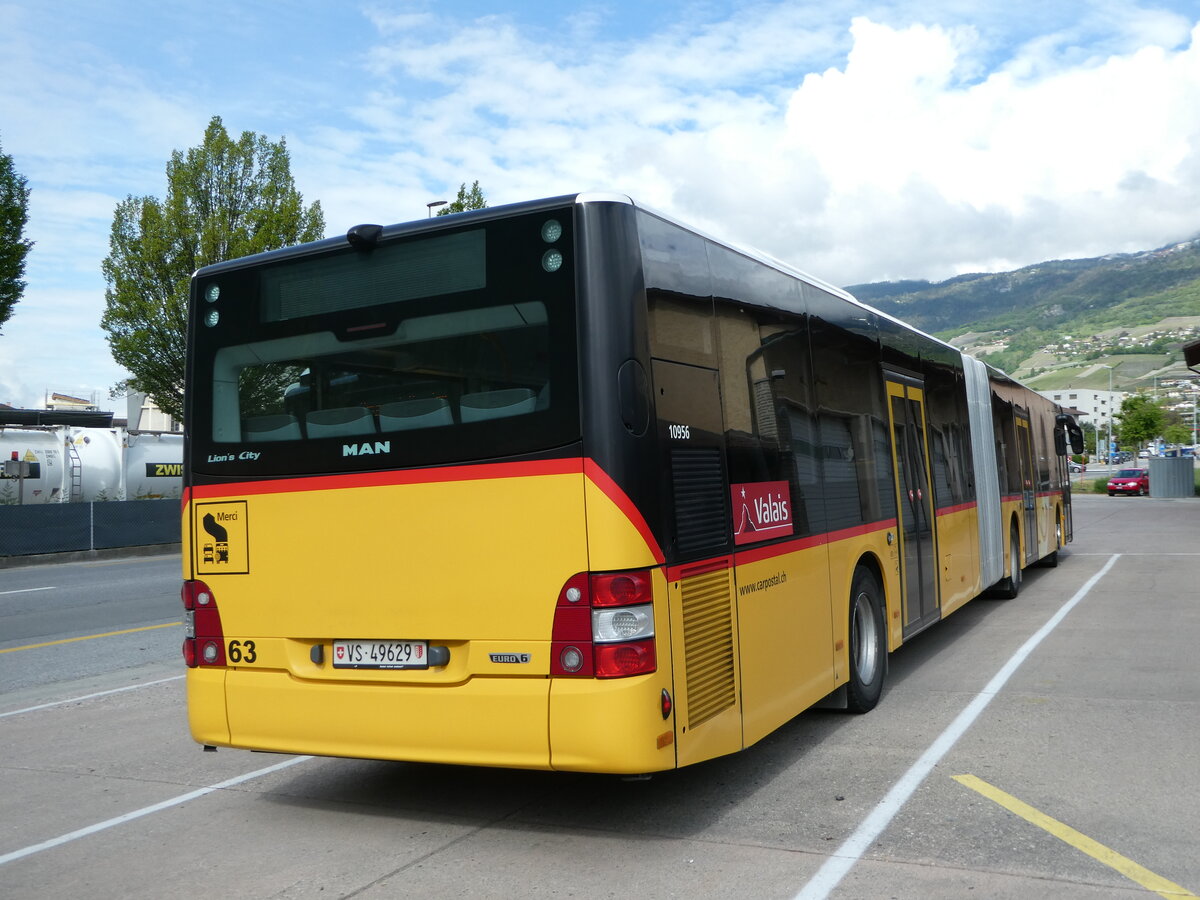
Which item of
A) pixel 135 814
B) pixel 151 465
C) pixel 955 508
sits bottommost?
pixel 135 814

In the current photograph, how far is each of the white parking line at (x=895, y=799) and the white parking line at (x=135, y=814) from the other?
11.1ft

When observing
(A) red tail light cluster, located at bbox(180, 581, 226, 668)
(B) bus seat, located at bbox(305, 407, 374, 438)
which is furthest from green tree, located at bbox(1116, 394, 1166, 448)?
(A) red tail light cluster, located at bbox(180, 581, 226, 668)

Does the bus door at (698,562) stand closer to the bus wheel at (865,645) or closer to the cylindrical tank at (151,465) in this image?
the bus wheel at (865,645)

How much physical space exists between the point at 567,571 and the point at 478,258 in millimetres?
1468

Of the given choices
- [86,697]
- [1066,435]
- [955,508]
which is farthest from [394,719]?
[1066,435]

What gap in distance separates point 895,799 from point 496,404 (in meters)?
2.71

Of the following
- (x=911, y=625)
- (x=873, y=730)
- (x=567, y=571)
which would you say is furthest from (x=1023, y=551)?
(x=567, y=571)

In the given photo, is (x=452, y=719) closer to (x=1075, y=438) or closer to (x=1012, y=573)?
(x=1012, y=573)

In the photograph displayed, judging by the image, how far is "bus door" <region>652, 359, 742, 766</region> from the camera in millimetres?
4930

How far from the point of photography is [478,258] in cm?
509

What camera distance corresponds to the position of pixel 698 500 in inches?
204

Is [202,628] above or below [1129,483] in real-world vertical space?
below

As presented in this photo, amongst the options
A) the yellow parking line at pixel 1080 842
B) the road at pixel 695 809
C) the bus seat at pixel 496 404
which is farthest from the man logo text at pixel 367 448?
the yellow parking line at pixel 1080 842

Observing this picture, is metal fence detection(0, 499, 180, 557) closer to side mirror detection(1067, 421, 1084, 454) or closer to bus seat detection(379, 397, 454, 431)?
side mirror detection(1067, 421, 1084, 454)
